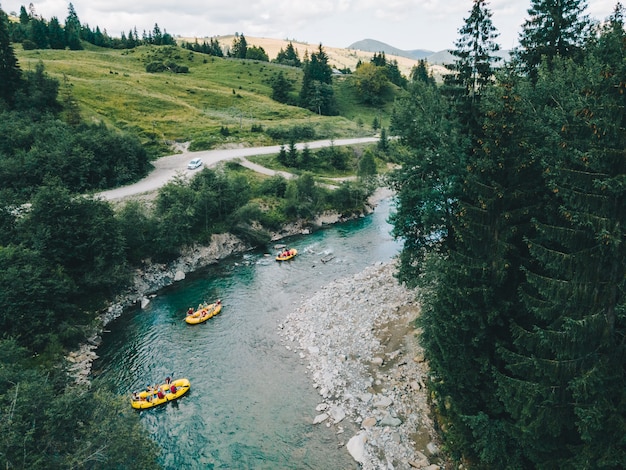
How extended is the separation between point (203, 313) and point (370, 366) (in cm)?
1491

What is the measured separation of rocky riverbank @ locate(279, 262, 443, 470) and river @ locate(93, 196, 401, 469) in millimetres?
902

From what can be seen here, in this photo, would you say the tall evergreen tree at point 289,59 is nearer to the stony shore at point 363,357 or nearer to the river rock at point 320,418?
the stony shore at point 363,357

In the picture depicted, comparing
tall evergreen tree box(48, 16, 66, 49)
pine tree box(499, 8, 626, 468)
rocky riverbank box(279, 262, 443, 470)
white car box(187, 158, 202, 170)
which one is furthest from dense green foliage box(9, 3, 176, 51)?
pine tree box(499, 8, 626, 468)

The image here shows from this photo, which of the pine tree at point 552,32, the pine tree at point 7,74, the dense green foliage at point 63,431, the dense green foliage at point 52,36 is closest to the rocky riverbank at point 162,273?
the dense green foliage at point 63,431

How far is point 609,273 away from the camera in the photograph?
37.8ft

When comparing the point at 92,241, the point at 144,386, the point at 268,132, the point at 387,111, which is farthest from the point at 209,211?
the point at 387,111

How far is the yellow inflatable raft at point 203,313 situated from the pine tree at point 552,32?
29870mm

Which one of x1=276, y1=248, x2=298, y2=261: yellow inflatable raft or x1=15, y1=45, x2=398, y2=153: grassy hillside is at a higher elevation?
x1=15, y1=45, x2=398, y2=153: grassy hillside

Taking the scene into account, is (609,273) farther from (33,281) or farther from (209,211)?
(209,211)

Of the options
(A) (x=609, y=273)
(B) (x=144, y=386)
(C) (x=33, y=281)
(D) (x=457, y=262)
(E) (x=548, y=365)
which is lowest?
(B) (x=144, y=386)

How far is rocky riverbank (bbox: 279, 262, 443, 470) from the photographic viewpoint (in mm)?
19891

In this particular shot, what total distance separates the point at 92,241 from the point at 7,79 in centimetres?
4106

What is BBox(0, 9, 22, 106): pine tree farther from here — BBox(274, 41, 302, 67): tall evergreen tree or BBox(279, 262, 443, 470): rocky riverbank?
→ BBox(274, 41, 302, 67): tall evergreen tree

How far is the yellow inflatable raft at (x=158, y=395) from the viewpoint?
23.7m
